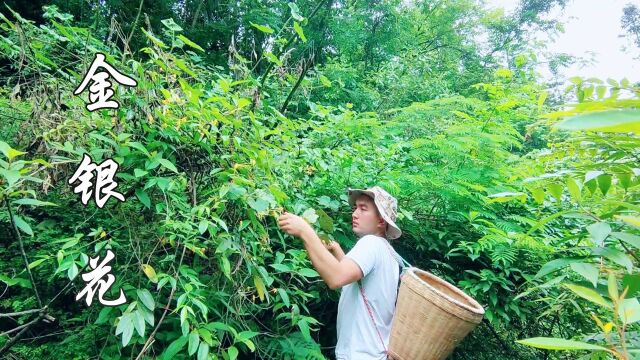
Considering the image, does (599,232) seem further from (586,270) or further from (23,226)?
(23,226)

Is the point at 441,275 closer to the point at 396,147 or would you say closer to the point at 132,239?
the point at 396,147

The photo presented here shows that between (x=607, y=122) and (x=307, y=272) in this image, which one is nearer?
(x=607, y=122)

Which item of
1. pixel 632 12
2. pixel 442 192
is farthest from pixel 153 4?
pixel 632 12

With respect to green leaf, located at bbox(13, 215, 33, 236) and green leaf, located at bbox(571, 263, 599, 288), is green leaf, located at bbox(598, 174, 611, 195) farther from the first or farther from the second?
green leaf, located at bbox(13, 215, 33, 236)

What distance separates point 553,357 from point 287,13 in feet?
28.6

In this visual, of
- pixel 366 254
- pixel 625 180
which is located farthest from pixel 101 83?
pixel 625 180

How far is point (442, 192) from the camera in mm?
3035

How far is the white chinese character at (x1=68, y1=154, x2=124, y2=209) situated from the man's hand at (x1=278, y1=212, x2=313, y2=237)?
703 millimetres

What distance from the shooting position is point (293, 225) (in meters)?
1.87

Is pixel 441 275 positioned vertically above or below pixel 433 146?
below

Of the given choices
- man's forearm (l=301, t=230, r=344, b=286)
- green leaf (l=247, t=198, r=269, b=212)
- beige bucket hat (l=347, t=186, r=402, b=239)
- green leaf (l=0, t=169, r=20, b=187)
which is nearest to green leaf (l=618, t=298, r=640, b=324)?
green leaf (l=247, t=198, r=269, b=212)

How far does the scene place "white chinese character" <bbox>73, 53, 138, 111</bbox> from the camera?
1.79 m

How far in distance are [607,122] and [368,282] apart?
1872 millimetres

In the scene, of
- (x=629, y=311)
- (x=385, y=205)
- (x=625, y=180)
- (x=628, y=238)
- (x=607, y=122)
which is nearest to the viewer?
(x=607, y=122)
